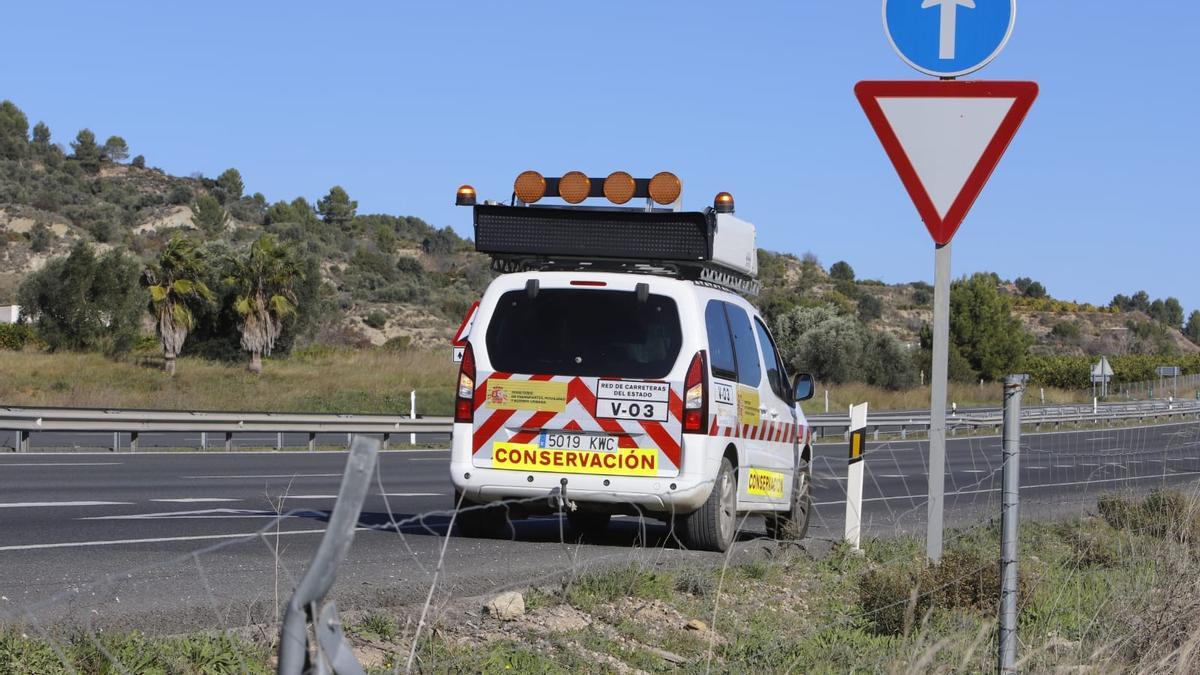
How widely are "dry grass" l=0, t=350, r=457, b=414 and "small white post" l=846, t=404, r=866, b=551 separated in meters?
30.8

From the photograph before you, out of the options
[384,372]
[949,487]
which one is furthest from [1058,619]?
[384,372]

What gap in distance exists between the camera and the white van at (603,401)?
9.68m

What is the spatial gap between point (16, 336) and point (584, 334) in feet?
156

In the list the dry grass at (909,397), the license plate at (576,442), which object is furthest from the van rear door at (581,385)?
the dry grass at (909,397)

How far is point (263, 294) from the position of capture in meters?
48.3

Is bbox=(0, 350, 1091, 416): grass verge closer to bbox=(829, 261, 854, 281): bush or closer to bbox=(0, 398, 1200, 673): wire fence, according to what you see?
bbox=(0, 398, 1200, 673): wire fence

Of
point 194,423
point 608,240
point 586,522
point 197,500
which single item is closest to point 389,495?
point 197,500

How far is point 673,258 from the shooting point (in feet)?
33.4

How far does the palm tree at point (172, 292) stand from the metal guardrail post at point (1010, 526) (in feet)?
140

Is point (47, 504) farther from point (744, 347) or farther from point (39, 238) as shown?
point (39, 238)

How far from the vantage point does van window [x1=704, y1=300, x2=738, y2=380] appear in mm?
10016

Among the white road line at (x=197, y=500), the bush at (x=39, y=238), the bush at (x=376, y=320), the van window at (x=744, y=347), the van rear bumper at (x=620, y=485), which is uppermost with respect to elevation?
the bush at (x=39, y=238)

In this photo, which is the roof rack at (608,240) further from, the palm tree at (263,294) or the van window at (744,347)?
the palm tree at (263,294)

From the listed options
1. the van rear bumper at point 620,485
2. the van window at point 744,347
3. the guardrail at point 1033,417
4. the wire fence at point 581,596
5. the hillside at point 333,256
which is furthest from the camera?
the hillside at point 333,256
